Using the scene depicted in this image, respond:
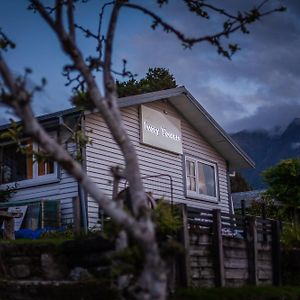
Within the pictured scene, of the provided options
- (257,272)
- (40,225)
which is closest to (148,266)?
(257,272)

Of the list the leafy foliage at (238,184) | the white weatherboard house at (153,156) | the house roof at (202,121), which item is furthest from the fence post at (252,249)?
the leafy foliage at (238,184)

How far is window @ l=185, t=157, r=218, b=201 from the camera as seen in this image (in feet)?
63.5

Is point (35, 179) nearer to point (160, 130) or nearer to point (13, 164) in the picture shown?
point (13, 164)

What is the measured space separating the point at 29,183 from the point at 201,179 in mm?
6646

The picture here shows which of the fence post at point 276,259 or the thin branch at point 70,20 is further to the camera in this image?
the fence post at point 276,259

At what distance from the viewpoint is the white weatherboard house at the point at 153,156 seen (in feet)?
48.8

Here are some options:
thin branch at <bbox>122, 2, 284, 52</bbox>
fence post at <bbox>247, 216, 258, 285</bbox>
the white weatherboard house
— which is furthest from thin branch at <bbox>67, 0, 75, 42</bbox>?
the white weatherboard house

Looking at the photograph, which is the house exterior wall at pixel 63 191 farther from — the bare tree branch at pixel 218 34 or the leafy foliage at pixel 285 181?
the leafy foliage at pixel 285 181

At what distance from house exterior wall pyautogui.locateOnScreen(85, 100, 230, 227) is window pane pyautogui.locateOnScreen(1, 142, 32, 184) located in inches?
79.9

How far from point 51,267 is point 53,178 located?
246 inches

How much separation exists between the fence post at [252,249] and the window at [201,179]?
297 inches

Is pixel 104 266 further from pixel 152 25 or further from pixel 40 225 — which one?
pixel 40 225

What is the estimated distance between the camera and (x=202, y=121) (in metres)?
19.8

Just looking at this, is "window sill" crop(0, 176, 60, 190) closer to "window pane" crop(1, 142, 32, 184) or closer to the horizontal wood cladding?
the horizontal wood cladding
